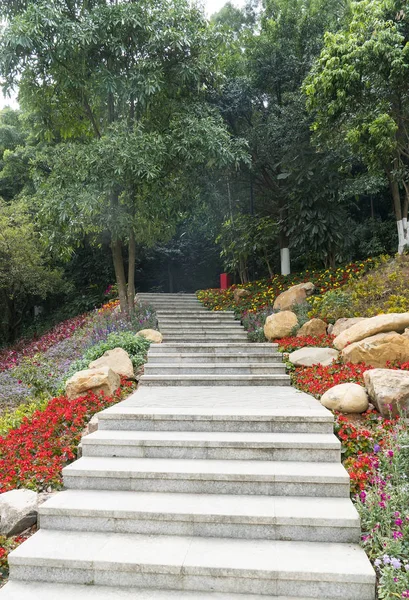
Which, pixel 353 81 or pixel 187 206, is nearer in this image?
pixel 353 81

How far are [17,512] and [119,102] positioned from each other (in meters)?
7.95

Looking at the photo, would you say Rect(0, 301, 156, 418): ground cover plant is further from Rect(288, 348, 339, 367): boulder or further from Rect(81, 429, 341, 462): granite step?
Rect(288, 348, 339, 367): boulder

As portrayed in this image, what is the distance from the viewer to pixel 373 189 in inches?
458

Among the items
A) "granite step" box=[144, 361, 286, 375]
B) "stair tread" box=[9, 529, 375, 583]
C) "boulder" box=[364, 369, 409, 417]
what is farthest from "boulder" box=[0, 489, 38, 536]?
"granite step" box=[144, 361, 286, 375]

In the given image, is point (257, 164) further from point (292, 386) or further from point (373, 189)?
point (292, 386)

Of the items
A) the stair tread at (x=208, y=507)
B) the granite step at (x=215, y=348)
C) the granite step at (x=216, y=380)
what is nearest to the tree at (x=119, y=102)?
the granite step at (x=215, y=348)

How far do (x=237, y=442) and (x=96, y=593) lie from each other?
5.02ft

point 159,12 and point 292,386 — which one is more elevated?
point 159,12

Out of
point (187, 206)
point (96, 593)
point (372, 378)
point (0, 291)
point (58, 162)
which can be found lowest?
point (96, 593)

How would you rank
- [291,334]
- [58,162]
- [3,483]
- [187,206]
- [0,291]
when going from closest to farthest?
[3,483]
[291,334]
[58,162]
[187,206]
[0,291]

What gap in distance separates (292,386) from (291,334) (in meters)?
1.96

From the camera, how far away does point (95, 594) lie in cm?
273

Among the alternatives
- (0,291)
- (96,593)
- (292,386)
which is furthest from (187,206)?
(96,593)

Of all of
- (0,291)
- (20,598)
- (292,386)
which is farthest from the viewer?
(0,291)
